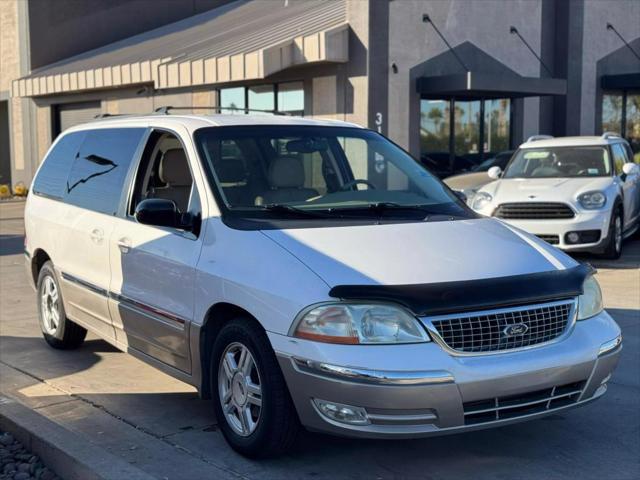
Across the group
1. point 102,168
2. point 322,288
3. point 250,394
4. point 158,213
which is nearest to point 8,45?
point 102,168

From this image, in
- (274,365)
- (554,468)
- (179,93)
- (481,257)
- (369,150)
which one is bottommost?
(554,468)

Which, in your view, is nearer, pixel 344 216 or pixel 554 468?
pixel 554 468

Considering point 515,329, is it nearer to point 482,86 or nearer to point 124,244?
point 124,244

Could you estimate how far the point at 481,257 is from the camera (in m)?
4.38

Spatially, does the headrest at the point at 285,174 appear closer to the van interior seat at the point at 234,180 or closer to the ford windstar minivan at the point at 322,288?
the ford windstar minivan at the point at 322,288

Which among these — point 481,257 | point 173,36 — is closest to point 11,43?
point 173,36

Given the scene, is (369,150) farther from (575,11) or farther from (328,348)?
(575,11)

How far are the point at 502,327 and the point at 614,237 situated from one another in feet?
27.4

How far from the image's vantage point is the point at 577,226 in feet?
37.1

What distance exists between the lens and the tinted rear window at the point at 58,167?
6848 mm

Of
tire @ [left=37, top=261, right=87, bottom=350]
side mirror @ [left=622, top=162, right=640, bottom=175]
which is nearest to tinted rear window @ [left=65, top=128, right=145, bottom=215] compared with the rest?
tire @ [left=37, top=261, right=87, bottom=350]

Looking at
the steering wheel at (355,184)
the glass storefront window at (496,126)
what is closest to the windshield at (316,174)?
the steering wheel at (355,184)

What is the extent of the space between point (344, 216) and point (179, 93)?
63.1 feet

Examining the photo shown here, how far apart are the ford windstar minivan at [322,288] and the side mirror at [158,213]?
0.4 inches
